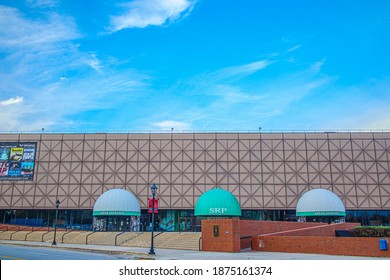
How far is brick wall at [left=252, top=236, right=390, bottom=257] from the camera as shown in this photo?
2595 centimetres

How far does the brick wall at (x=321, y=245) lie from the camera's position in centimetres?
2595

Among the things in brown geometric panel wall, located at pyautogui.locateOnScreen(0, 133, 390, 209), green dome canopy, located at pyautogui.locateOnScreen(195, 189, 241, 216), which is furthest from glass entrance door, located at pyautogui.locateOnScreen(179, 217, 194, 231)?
green dome canopy, located at pyautogui.locateOnScreen(195, 189, 241, 216)

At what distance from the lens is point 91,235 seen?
46.4 metres

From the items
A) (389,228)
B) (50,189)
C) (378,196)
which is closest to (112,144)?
(50,189)

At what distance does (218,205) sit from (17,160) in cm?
3753

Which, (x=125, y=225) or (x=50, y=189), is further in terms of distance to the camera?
(x=50, y=189)

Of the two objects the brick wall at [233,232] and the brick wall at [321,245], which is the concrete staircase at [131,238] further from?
the brick wall at [321,245]

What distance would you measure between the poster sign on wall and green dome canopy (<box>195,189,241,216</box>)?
32.5m

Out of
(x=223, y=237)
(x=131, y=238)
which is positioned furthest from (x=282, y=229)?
(x=131, y=238)

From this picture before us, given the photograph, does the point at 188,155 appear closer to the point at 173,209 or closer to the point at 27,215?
the point at 173,209

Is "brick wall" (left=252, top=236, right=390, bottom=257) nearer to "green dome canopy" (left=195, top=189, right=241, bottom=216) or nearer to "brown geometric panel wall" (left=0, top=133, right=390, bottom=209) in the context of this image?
Answer: "green dome canopy" (left=195, top=189, right=241, bottom=216)

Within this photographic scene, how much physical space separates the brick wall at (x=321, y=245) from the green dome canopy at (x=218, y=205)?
46.5 feet

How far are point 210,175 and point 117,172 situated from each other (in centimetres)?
1523

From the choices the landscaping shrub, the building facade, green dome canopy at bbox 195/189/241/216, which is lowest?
the landscaping shrub
